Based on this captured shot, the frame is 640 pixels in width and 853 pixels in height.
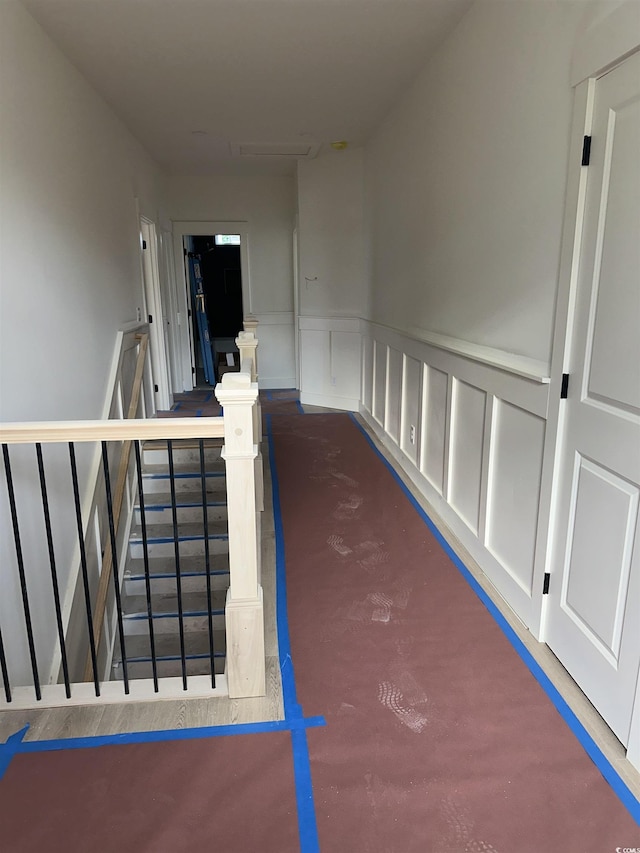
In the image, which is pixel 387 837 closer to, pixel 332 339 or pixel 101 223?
pixel 101 223

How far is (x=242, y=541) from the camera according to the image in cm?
183

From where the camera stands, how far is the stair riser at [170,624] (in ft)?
13.5

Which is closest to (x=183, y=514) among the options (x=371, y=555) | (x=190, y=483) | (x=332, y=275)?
(x=190, y=483)

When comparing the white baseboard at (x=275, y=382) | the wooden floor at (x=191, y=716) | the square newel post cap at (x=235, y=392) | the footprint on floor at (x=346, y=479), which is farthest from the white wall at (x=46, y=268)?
the white baseboard at (x=275, y=382)

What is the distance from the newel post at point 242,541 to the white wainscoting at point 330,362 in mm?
4499

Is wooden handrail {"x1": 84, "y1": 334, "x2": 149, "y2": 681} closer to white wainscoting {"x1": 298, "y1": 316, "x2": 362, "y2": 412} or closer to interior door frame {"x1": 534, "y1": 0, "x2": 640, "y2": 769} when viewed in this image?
interior door frame {"x1": 534, "y1": 0, "x2": 640, "y2": 769}

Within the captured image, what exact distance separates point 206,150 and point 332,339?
7.77 ft

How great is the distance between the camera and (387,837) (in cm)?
148

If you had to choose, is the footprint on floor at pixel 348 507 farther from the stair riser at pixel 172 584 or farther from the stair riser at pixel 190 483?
the stair riser at pixel 190 483

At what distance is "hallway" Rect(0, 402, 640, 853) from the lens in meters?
1.49

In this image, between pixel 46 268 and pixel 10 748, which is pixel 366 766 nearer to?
pixel 10 748

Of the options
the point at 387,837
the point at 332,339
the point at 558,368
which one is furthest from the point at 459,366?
the point at 332,339

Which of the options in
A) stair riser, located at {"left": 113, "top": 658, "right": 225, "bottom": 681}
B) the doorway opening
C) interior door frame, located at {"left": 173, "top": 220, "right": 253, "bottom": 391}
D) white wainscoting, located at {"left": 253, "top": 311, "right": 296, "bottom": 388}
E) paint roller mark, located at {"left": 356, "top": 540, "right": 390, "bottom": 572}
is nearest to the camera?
paint roller mark, located at {"left": 356, "top": 540, "right": 390, "bottom": 572}

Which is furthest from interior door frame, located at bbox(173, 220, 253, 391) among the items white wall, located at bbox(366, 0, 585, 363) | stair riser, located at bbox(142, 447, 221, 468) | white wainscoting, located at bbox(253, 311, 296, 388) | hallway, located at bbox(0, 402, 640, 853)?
hallway, located at bbox(0, 402, 640, 853)
